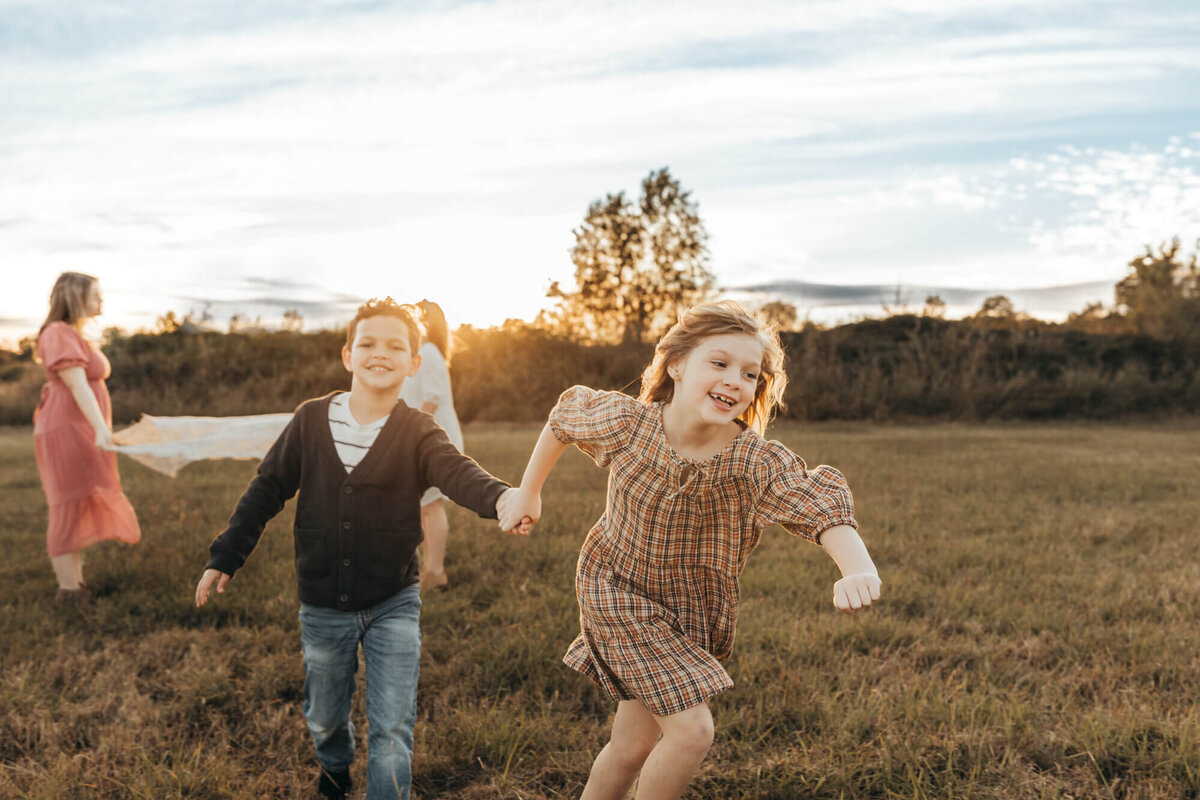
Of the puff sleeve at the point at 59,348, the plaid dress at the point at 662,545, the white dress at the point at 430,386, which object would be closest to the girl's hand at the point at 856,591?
the plaid dress at the point at 662,545

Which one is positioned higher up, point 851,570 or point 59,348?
point 59,348

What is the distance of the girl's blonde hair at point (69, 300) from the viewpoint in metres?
5.94

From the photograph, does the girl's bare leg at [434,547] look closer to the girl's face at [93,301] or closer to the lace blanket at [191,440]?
the lace blanket at [191,440]

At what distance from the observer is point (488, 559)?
6848 mm

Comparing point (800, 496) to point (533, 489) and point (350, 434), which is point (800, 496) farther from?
point (350, 434)

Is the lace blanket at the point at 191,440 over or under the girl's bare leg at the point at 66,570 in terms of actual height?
over

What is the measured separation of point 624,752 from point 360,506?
1253 mm

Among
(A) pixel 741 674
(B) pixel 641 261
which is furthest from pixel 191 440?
(B) pixel 641 261

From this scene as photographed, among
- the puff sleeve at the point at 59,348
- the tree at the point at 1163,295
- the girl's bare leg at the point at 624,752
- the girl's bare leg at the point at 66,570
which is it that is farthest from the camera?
the tree at the point at 1163,295

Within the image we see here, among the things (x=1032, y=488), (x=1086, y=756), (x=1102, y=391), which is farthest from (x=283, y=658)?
(x=1102, y=391)

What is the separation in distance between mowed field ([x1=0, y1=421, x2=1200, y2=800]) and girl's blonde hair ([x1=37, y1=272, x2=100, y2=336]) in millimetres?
1871

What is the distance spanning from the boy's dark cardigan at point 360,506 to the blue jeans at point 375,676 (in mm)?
75

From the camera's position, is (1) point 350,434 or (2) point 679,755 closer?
(2) point 679,755

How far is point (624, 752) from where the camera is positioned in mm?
2900
